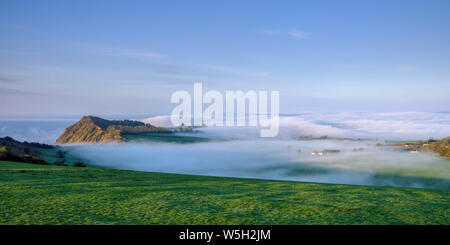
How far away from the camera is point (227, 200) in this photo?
49.8 feet

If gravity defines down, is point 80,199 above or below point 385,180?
above
